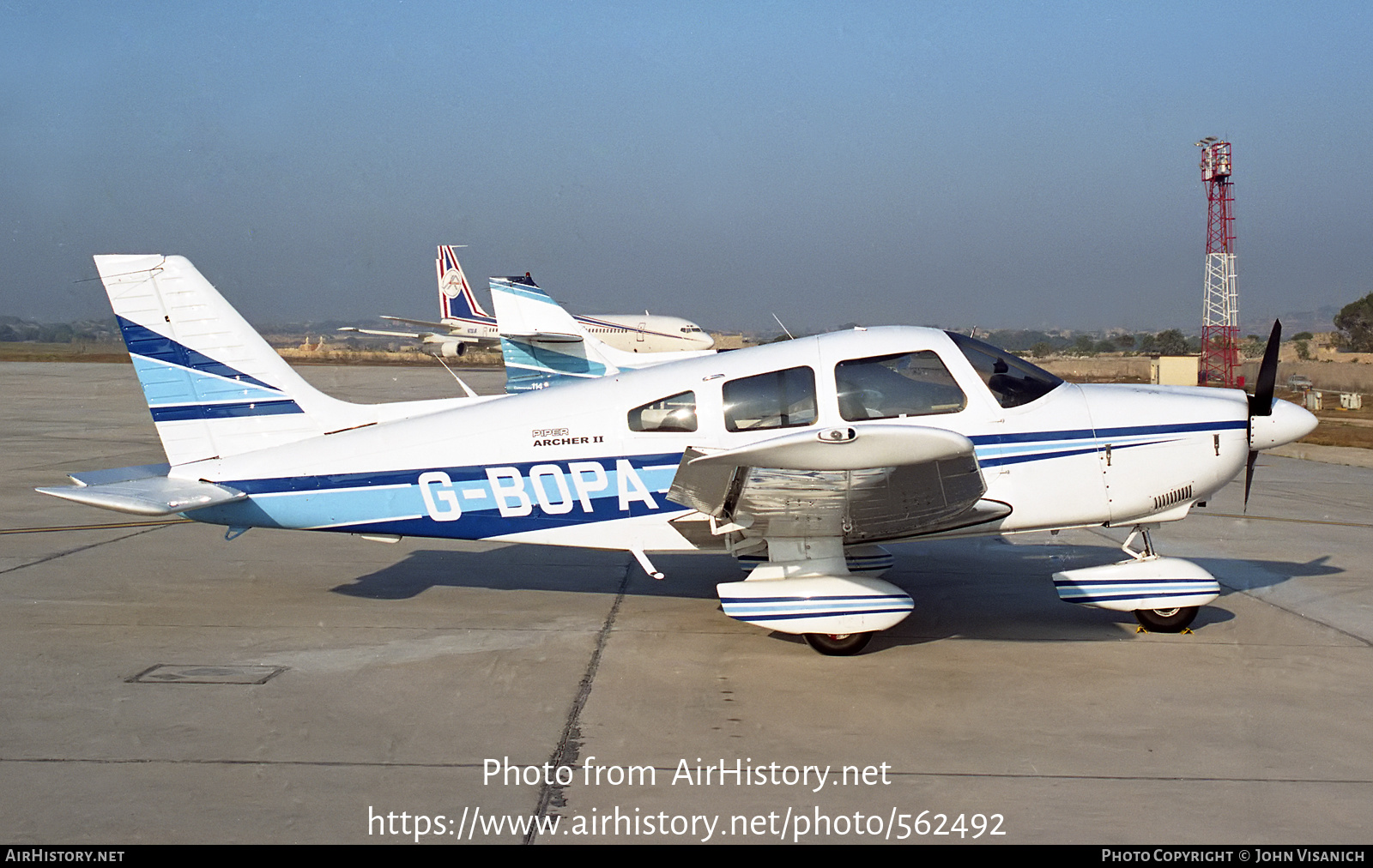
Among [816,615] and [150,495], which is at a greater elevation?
[150,495]

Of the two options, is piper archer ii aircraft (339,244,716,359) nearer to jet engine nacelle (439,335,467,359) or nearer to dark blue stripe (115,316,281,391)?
jet engine nacelle (439,335,467,359)

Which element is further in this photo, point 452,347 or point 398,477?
point 452,347

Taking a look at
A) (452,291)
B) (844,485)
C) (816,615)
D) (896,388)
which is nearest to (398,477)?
(816,615)

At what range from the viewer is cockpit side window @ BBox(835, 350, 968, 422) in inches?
273

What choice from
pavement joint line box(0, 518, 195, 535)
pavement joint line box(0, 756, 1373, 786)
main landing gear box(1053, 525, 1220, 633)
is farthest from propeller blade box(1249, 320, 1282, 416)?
pavement joint line box(0, 518, 195, 535)

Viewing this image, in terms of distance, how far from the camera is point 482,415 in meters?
7.55

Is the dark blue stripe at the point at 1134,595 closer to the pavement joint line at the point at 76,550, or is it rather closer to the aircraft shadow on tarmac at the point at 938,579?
the aircraft shadow on tarmac at the point at 938,579

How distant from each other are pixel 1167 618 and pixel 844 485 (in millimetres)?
2806

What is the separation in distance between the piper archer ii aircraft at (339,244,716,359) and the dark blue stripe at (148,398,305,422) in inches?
1602

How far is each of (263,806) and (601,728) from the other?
168 centimetres

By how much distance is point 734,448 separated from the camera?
6.73 meters

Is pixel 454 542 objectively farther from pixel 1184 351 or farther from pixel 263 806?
pixel 1184 351

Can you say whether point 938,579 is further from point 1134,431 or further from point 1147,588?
point 1134,431

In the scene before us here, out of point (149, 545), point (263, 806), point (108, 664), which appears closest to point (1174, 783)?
→ point (263, 806)
